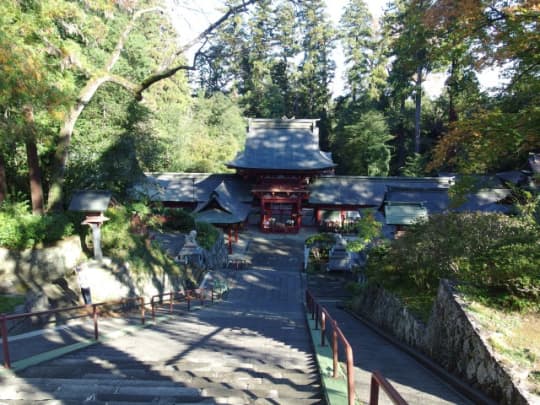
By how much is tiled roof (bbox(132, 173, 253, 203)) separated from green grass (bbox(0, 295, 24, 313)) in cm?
1539

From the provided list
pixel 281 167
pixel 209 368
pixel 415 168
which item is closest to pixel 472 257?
pixel 209 368

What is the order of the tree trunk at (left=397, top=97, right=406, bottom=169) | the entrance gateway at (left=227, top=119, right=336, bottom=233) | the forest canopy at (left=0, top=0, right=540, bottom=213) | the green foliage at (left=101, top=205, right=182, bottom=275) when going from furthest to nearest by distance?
the tree trunk at (left=397, top=97, right=406, bottom=169)
the entrance gateway at (left=227, top=119, right=336, bottom=233)
the green foliage at (left=101, top=205, right=182, bottom=275)
the forest canopy at (left=0, top=0, right=540, bottom=213)

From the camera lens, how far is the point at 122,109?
44.6 ft

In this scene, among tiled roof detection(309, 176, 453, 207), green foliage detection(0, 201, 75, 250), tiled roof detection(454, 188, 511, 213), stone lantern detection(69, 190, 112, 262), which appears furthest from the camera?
tiled roof detection(309, 176, 453, 207)

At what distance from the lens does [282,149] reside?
25.9 meters

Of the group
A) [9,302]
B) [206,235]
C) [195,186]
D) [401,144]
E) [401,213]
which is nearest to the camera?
[9,302]

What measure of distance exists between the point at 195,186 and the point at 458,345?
23.0 metres

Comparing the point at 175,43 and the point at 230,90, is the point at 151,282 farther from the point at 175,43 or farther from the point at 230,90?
the point at 230,90

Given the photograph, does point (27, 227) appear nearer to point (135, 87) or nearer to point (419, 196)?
point (135, 87)

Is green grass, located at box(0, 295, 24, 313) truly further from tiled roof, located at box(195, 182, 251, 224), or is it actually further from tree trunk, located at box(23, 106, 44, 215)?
tiled roof, located at box(195, 182, 251, 224)

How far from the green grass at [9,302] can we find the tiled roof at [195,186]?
50.5ft

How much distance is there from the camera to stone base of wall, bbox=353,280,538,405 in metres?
3.42

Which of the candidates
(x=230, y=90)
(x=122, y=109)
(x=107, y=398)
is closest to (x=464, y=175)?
(x=107, y=398)

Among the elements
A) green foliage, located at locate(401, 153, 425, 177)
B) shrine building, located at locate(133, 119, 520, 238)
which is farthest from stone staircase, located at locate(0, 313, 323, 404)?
green foliage, located at locate(401, 153, 425, 177)
